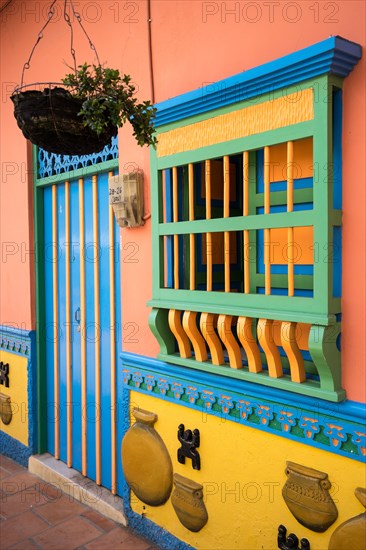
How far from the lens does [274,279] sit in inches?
93.7

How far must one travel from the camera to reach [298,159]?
2.23 meters

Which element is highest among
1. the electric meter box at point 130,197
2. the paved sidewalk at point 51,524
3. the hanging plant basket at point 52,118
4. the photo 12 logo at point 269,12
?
the photo 12 logo at point 269,12

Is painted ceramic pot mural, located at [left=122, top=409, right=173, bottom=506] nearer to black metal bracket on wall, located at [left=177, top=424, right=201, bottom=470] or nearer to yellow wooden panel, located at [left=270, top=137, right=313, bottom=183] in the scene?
black metal bracket on wall, located at [left=177, top=424, right=201, bottom=470]

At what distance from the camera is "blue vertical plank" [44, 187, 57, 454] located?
3.89 meters

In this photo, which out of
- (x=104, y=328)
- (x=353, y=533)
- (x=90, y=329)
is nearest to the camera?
(x=353, y=533)

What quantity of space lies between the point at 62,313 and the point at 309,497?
91.2 inches

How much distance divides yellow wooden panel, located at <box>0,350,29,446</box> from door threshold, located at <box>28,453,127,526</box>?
28 cm

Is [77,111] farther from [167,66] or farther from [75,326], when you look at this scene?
[75,326]

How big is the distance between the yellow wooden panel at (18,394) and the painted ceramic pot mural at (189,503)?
5.99 feet

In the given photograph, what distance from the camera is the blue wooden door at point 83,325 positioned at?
3277 mm

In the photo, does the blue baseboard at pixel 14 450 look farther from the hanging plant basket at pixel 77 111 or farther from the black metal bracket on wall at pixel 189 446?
the hanging plant basket at pixel 77 111

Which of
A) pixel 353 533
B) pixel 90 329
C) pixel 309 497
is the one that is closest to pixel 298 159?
pixel 309 497

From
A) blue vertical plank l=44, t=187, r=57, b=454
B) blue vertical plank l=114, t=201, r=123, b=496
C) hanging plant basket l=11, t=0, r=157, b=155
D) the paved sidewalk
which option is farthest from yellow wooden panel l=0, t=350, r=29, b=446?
hanging plant basket l=11, t=0, r=157, b=155

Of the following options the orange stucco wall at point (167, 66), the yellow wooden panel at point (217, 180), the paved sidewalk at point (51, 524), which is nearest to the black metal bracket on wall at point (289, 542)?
the orange stucco wall at point (167, 66)
